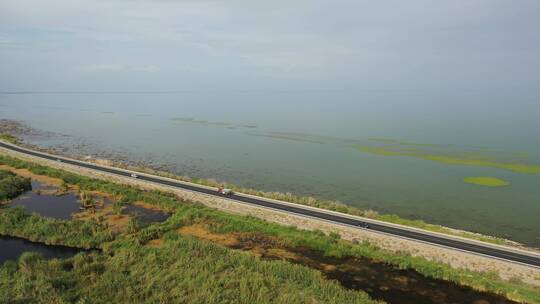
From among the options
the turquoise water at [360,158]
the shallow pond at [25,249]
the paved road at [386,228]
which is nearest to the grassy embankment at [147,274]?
the shallow pond at [25,249]

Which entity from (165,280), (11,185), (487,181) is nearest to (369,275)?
(165,280)

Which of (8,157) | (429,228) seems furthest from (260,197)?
(8,157)

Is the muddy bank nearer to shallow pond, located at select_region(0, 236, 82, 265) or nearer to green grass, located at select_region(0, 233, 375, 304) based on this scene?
green grass, located at select_region(0, 233, 375, 304)

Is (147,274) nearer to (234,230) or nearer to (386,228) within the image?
(234,230)

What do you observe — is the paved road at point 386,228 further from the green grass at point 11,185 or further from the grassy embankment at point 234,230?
the green grass at point 11,185

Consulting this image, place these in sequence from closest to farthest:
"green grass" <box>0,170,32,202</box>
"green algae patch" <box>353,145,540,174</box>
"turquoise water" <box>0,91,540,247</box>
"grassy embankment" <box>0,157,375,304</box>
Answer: "grassy embankment" <box>0,157,375,304</box> < "green grass" <box>0,170,32,202</box> < "turquoise water" <box>0,91,540,247</box> < "green algae patch" <box>353,145,540,174</box>

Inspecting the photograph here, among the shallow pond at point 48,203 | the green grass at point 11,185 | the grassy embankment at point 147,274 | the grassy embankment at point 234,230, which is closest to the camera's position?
the grassy embankment at point 147,274

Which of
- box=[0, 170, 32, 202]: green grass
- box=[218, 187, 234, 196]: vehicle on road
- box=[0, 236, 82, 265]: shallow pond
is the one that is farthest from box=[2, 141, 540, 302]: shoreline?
box=[0, 170, 32, 202]: green grass
